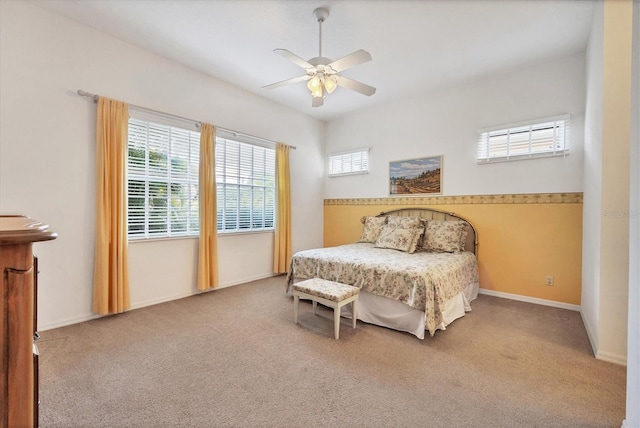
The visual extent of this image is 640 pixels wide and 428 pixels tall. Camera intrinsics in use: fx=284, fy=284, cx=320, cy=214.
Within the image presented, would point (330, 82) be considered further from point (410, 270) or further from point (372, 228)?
point (372, 228)

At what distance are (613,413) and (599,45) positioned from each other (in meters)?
2.89

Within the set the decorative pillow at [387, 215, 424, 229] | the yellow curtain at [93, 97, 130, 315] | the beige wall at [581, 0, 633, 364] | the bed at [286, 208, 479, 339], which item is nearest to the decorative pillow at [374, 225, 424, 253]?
the bed at [286, 208, 479, 339]

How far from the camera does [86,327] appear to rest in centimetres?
285

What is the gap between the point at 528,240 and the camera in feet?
12.4

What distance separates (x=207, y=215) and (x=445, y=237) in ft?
10.9

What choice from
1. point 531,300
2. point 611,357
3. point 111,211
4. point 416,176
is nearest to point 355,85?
point 416,176

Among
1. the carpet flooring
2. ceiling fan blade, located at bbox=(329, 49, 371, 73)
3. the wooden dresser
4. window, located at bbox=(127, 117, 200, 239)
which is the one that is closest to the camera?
the wooden dresser

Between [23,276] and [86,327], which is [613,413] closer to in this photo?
[23,276]

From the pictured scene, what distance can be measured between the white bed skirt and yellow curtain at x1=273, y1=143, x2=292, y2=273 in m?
2.09

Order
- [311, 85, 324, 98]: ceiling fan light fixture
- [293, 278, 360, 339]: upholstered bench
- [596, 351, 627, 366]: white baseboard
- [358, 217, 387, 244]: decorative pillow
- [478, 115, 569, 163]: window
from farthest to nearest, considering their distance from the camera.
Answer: [358, 217, 387, 244]: decorative pillow → [478, 115, 569, 163]: window → [311, 85, 324, 98]: ceiling fan light fixture → [293, 278, 360, 339]: upholstered bench → [596, 351, 627, 366]: white baseboard

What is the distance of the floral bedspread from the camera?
2.66m

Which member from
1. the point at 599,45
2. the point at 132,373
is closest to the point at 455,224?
the point at 599,45

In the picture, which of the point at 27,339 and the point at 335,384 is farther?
the point at 335,384

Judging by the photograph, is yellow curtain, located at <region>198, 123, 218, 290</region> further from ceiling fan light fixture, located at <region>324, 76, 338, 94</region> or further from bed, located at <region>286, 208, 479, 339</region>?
ceiling fan light fixture, located at <region>324, 76, 338, 94</region>
